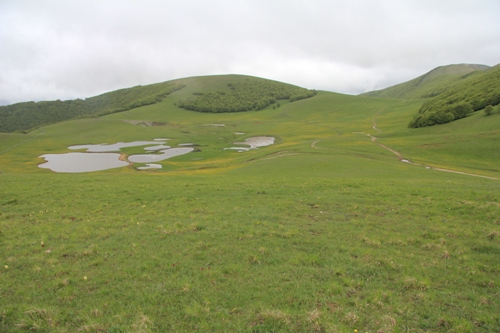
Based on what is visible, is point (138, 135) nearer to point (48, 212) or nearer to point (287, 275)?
point (48, 212)

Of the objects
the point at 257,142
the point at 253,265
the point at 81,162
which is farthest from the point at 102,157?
the point at 253,265

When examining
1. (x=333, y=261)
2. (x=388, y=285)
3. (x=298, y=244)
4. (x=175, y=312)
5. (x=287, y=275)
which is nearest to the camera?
(x=175, y=312)

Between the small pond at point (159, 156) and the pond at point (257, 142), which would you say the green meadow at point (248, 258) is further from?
the pond at point (257, 142)

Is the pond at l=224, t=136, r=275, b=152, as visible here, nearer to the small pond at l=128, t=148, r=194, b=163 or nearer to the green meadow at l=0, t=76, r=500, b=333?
the small pond at l=128, t=148, r=194, b=163

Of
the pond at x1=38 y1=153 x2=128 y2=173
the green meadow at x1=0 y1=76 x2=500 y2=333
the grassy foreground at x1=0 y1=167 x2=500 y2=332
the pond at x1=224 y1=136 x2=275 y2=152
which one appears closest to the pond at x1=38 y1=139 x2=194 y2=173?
the pond at x1=38 y1=153 x2=128 y2=173

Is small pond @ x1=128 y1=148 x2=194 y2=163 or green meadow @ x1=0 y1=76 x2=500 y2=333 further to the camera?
small pond @ x1=128 y1=148 x2=194 y2=163

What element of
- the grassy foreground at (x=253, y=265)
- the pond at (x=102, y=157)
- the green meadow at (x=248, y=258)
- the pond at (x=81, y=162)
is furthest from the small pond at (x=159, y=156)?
the grassy foreground at (x=253, y=265)

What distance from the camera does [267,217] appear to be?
53.6 feet

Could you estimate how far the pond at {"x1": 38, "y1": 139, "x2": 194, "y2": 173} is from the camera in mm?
A: 62456

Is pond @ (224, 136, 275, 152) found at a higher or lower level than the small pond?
higher

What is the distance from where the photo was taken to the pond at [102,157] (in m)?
62.5

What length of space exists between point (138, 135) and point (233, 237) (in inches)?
4182

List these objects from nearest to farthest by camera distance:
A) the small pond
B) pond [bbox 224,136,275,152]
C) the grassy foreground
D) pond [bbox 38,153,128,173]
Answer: the grassy foreground
pond [bbox 38,153,128,173]
the small pond
pond [bbox 224,136,275,152]

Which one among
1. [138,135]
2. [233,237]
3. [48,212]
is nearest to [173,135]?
[138,135]
